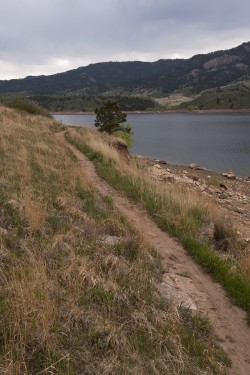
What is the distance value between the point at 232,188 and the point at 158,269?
71.3ft

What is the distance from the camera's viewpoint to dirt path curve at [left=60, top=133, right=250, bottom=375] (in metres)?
4.71

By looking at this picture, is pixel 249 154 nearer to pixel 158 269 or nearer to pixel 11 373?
pixel 158 269

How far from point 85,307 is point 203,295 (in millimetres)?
2373

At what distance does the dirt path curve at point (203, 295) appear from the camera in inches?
185

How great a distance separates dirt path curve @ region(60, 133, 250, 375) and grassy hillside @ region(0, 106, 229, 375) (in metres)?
0.24

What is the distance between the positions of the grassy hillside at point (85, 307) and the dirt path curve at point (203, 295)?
0.79ft

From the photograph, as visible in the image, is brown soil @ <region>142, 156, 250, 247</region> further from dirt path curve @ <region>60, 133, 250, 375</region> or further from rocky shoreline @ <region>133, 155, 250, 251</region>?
dirt path curve @ <region>60, 133, 250, 375</region>

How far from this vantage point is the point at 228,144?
5822cm

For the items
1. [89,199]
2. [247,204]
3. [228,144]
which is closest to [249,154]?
[228,144]

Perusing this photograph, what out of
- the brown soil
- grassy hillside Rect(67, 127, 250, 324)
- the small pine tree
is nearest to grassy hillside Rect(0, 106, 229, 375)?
grassy hillside Rect(67, 127, 250, 324)

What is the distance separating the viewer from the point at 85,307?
15.0 ft

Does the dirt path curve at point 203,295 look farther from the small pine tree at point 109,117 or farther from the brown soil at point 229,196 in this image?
the small pine tree at point 109,117

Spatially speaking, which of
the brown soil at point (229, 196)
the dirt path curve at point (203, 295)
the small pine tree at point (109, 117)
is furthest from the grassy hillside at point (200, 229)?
the small pine tree at point (109, 117)

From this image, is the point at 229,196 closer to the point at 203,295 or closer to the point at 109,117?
the point at 203,295
